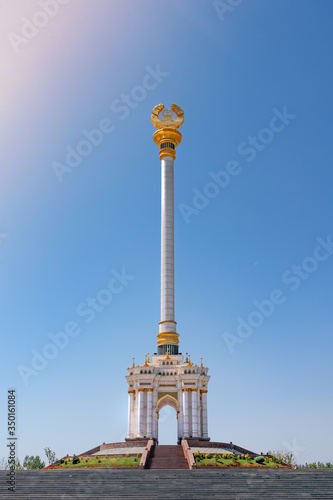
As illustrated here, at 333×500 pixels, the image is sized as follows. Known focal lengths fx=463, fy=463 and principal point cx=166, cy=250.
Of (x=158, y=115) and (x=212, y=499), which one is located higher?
(x=158, y=115)

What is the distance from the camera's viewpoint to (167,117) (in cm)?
6069

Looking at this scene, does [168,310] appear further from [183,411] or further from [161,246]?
[183,411]

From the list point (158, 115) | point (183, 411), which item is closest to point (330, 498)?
point (183, 411)

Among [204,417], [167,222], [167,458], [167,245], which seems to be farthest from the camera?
[167,222]

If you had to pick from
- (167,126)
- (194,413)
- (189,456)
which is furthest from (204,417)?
(167,126)

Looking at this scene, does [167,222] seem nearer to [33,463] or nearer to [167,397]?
[167,397]

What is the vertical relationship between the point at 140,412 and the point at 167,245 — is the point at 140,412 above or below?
below

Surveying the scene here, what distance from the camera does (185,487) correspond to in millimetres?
24078

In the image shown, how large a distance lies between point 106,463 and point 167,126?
136 ft

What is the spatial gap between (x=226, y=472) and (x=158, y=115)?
46298 millimetres

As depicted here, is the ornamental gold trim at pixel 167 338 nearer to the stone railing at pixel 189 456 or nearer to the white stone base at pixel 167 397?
the white stone base at pixel 167 397

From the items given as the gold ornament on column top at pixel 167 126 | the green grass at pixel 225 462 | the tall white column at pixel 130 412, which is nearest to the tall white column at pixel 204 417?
the tall white column at pixel 130 412

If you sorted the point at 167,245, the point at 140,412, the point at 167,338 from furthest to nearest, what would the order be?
1. the point at 167,245
2. the point at 167,338
3. the point at 140,412

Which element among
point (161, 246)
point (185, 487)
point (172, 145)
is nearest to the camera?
point (185, 487)
